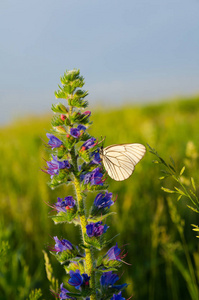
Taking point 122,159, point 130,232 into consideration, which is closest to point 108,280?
point 122,159

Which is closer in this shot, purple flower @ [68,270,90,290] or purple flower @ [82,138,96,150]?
purple flower @ [68,270,90,290]

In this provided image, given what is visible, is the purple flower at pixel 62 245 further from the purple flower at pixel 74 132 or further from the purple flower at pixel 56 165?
the purple flower at pixel 74 132

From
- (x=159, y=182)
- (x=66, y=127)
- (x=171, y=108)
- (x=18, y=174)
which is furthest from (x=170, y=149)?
(x=171, y=108)

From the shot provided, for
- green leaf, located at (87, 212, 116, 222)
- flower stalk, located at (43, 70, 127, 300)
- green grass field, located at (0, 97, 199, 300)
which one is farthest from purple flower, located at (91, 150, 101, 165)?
green grass field, located at (0, 97, 199, 300)

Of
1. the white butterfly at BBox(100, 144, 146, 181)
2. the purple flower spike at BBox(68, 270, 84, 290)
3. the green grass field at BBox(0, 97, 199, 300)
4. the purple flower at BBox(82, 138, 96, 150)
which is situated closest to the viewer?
the purple flower spike at BBox(68, 270, 84, 290)

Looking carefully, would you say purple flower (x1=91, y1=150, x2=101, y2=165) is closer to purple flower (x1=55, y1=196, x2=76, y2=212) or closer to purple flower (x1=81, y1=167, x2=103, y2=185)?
purple flower (x1=81, y1=167, x2=103, y2=185)

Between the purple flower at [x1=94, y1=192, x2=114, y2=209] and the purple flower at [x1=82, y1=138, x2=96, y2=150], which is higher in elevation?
the purple flower at [x1=82, y1=138, x2=96, y2=150]
